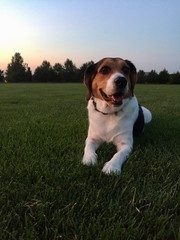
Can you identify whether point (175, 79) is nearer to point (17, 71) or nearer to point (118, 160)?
point (17, 71)

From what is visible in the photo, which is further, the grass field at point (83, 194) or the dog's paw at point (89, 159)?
the dog's paw at point (89, 159)

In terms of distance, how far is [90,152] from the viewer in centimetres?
412

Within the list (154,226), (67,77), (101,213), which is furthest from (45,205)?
(67,77)

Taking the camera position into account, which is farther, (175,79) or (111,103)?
(175,79)

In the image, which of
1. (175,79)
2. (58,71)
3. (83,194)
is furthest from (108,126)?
(58,71)

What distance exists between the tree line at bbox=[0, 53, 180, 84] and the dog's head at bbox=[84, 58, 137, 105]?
54936 mm

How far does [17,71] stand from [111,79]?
283 ft

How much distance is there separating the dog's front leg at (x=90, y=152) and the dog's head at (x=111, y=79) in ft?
1.87

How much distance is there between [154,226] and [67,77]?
71776mm

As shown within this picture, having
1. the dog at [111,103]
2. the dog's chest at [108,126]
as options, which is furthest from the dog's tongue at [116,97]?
the dog's chest at [108,126]

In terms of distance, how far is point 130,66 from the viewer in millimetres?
4938

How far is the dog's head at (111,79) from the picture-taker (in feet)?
14.3

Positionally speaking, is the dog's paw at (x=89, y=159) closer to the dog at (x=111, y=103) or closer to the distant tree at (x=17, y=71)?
the dog at (x=111, y=103)

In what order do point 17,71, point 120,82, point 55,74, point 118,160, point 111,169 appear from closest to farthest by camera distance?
point 111,169, point 118,160, point 120,82, point 55,74, point 17,71
